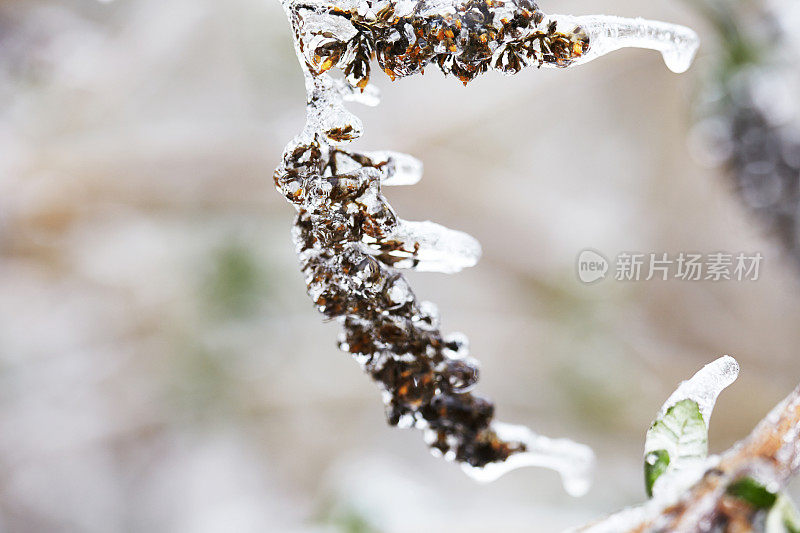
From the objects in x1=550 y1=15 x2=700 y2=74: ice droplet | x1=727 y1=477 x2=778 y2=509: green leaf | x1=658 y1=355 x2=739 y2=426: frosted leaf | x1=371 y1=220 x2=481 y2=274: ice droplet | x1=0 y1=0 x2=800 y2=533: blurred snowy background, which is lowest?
x1=727 y1=477 x2=778 y2=509: green leaf

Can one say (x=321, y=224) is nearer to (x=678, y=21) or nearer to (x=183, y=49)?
(x=678, y=21)

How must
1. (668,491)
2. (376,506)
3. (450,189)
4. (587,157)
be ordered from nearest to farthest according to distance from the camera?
1. (668,491)
2. (376,506)
3. (450,189)
4. (587,157)

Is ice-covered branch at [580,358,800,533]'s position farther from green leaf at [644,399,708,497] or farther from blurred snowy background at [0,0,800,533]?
blurred snowy background at [0,0,800,533]

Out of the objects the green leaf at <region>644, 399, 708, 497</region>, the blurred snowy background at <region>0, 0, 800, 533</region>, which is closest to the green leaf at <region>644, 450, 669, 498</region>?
Result: the green leaf at <region>644, 399, 708, 497</region>

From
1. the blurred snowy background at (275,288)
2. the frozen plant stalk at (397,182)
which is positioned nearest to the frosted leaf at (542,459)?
the frozen plant stalk at (397,182)

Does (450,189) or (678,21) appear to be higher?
(678,21)

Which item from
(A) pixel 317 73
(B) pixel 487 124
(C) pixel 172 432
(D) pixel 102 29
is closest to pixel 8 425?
(C) pixel 172 432

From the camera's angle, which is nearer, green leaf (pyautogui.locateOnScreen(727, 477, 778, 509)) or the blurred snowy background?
green leaf (pyautogui.locateOnScreen(727, 477, 778, 509))
